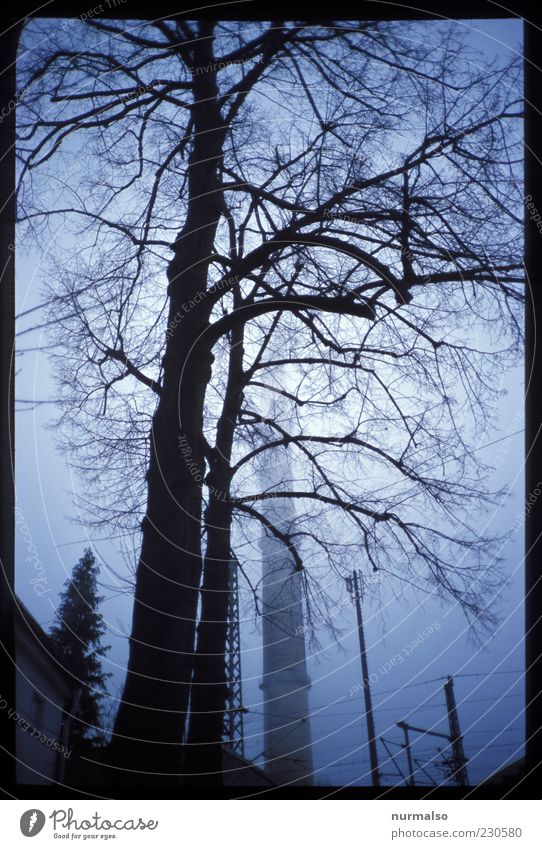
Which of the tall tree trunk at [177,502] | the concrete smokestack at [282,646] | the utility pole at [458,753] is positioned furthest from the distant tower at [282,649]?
the utility pole at [458,753]

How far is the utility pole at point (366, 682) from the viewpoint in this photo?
114cm

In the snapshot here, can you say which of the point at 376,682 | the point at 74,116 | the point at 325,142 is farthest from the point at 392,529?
the point at 74,116

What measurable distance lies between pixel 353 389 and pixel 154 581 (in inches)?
20.0

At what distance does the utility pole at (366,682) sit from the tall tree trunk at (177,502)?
11.3 inches

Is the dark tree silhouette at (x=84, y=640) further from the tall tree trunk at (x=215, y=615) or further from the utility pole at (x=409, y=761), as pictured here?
the utility pole at (x=409, y=761)

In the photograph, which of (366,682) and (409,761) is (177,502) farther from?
(409,761)

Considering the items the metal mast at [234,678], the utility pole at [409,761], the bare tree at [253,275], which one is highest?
the bare tree at [253,275]

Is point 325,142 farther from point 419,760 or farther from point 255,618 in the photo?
point 419,760


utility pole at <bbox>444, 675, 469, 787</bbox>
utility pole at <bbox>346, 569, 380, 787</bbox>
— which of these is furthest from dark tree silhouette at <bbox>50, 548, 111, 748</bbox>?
utility pole at <bbox>444, 675, 469, 787</bbox>

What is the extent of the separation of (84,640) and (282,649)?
353 mm

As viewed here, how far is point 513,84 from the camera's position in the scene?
1.32m

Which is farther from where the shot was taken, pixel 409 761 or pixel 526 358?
pixel 526 358

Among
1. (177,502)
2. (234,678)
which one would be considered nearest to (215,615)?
(234,678)

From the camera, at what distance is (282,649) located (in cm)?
121
